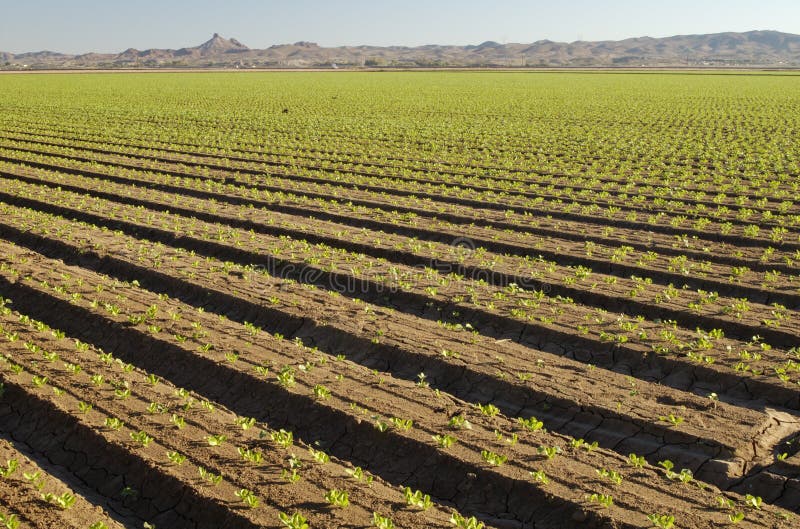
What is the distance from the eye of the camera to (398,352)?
710 cm

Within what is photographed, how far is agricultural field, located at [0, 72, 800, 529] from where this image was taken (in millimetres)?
4891

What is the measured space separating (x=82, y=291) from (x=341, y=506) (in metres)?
5.18

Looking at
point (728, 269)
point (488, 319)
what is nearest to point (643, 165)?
point (728, 269)

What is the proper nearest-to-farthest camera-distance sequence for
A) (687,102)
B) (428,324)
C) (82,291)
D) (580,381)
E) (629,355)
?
(580,381) < (629,355) < (428,324) < (82,291) < (687,102)

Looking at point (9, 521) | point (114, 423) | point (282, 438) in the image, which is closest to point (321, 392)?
point (282, 438)

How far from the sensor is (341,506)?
15.4 feet

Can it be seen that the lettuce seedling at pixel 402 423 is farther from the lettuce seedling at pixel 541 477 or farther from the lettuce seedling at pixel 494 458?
the lettuce seedling at pixel 541 477

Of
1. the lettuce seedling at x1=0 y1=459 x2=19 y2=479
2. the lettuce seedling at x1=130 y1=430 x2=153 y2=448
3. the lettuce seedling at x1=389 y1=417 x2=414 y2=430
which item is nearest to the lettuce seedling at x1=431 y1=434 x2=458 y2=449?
the lettuce seedling at x1=389 y1=417 x2=414 y2=430

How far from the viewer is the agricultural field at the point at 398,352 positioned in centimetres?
489

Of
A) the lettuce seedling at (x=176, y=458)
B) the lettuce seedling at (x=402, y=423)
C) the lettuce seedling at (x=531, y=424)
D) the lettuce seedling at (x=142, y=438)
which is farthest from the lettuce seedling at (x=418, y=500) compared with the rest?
the lettuce seedling at (x=142, y=438)

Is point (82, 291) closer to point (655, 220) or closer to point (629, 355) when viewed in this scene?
point (629, 355)

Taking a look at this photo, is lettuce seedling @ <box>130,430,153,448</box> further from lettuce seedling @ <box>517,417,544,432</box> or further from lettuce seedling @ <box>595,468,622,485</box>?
lettuce seedling @ <box>595,468,622,485</box>

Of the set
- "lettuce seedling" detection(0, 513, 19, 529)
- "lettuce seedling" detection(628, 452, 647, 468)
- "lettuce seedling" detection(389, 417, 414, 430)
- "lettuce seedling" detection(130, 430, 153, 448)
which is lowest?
"lettuce seedling" detection(628, 452, 647, 468)

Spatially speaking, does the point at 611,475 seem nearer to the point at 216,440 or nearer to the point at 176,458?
the point at 216,440
